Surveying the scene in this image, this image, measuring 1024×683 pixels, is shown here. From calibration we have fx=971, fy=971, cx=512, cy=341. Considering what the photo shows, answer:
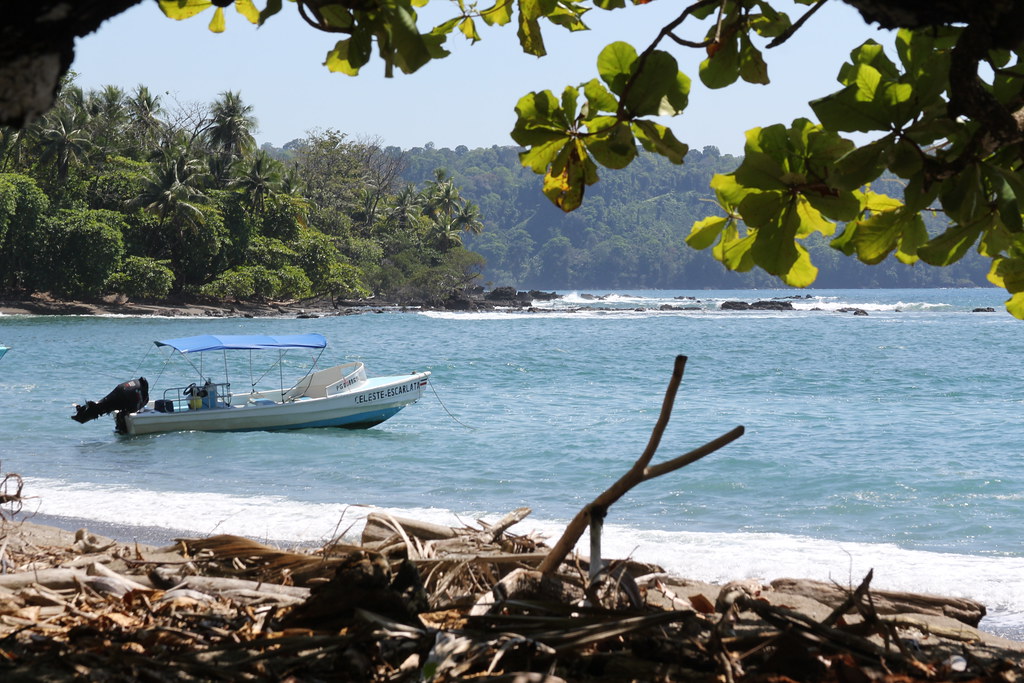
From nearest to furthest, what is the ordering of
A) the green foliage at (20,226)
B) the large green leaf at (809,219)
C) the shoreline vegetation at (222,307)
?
the large green leaf at (809,219)
the green foliage at (20,226)
the shoreline vegetation at (222,307)

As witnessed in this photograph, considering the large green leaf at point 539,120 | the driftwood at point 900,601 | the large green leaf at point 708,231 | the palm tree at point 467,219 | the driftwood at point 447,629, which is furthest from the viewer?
the palm tree at point 467,219

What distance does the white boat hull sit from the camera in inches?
591

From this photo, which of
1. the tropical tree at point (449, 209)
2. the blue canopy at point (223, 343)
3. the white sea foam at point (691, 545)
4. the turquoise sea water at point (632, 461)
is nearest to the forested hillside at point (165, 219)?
the tropical tree at point (449, 209)

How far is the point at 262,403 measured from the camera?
52.1 feet

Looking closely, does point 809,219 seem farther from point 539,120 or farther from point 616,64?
point 539,120

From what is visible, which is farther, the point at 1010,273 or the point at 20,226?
the point at 20,226

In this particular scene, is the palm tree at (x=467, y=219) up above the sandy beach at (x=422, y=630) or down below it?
above

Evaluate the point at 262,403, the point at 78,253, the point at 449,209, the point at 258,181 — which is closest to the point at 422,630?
the point at 262,403

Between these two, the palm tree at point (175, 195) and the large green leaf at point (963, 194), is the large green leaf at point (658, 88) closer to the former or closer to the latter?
the large green leaf at point (963, 194)

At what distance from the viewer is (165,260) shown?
55344 millimetres

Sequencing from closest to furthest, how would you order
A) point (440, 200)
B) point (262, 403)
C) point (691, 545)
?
1. point (691, 545)
2. point (262, 403)
3. point (440, 200)

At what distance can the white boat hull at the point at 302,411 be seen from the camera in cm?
1501

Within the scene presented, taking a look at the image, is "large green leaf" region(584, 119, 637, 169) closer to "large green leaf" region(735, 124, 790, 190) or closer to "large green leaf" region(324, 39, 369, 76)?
"large green leaf" region(735, 124, 790, 190)

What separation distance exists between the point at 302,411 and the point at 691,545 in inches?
365
